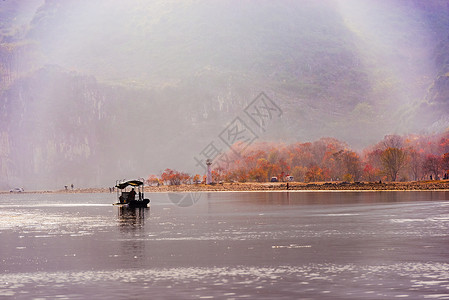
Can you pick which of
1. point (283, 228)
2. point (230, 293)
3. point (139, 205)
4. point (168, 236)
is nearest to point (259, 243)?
point (168, 236)

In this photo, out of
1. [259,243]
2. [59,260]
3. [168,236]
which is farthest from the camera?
[168,236]

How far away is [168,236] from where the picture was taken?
199 feet

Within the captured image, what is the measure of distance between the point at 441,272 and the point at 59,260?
23752mm

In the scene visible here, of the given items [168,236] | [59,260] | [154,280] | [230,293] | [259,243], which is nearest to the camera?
[230,293]

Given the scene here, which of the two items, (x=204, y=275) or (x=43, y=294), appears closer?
(x=43, y=294)

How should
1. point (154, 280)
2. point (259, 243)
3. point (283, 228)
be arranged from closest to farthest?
1. point (154, 280)
2. point (259, 243)
3. point (283, 228)

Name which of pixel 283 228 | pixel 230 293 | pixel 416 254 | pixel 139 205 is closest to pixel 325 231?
pixel 283 228

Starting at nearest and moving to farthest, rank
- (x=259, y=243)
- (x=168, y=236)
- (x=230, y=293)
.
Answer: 1. (x=230, y=293)
2. (x=259, y=243)
3. (x=168, y=236)

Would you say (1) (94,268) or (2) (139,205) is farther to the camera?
(2) (139,205)

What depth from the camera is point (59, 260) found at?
43.3 meters

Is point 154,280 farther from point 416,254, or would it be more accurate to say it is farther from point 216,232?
point 216,232

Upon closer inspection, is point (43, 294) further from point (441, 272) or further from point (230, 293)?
point (441, 272)

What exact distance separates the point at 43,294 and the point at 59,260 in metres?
12.6

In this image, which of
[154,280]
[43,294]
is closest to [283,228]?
[154,280]
